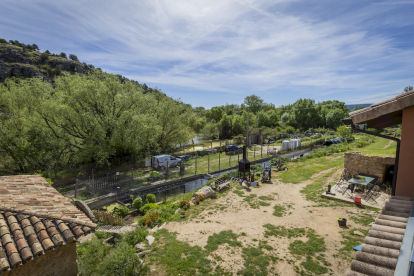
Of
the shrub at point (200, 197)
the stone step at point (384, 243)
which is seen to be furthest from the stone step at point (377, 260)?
the shrub at point (200, 197)

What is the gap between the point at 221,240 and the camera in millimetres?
7949

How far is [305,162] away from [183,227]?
16.8 metres

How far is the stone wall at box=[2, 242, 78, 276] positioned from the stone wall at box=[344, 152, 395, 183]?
15.9 meters

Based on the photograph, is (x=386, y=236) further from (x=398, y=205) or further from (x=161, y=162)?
(x=161, y=162)

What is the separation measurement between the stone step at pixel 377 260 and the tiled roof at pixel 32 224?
16.7 ft

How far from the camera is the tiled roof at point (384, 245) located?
2.99m

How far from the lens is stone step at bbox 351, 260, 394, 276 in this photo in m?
2.90

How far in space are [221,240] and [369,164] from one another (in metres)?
11.4

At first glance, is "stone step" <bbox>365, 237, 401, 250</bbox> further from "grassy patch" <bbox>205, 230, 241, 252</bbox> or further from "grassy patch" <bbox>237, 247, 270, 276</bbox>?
"grassy patch" <bbox>205, 230, 241, 252</bbox>

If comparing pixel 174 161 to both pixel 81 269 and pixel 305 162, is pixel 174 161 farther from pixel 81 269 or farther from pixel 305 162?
pixel 81 269

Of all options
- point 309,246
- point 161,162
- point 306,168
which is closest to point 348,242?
point 309,246

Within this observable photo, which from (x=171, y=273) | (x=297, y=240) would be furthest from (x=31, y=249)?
(x=297, y=240)

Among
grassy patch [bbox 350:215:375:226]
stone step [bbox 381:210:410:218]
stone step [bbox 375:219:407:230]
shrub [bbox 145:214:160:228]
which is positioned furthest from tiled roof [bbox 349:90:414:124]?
shrub [bbox 145:214:160:228]

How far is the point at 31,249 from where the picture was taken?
12.5 ft
